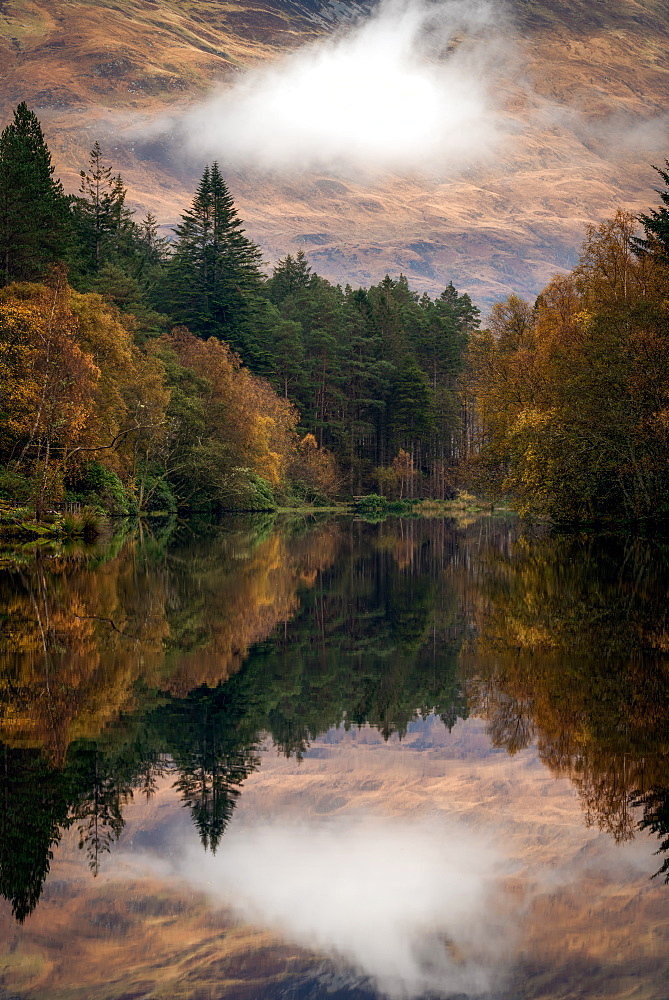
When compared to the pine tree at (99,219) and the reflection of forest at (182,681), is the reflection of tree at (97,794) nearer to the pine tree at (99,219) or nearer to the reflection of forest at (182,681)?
the reflection of forest at (182,681)

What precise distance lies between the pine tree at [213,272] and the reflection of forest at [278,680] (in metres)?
76.5

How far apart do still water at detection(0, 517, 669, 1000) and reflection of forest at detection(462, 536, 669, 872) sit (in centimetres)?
5

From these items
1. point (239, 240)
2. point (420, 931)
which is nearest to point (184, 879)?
point (420, 931)

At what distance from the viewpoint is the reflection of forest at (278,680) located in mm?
7809

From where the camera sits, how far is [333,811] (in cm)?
764

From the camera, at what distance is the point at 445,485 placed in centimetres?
12356

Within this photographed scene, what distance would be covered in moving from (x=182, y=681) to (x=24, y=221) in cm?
5228

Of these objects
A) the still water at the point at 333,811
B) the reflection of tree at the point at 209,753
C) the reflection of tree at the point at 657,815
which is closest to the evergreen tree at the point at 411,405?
the still water at the point at 333,811

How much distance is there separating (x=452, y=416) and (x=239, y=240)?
33.7 m

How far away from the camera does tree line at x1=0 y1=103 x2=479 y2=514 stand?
44.7m

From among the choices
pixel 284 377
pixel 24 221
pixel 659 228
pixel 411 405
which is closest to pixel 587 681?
pixel 659 228

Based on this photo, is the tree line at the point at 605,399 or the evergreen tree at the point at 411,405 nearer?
the tree line at the point at 605,399

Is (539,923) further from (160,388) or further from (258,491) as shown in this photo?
(258,491)

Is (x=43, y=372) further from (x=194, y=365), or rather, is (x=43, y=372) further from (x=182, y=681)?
(x=194, y=365)
